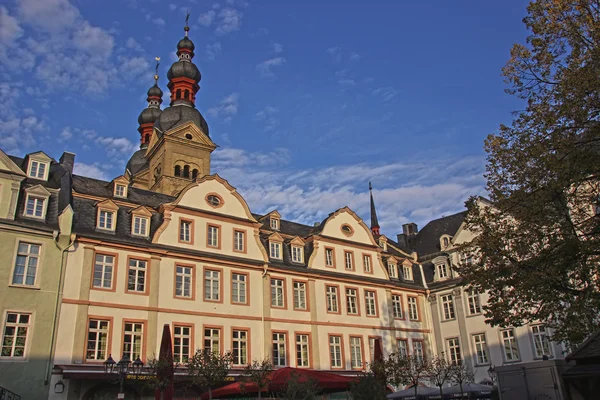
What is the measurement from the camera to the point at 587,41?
15.0m

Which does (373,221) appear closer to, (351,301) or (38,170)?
(351,301)

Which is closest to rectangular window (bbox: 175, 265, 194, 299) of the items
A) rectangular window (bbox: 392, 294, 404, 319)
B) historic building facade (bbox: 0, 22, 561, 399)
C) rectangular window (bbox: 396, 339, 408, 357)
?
historic building facade (bbox: 0, 22, 561, 399)

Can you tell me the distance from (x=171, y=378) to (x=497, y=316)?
41.6 ft

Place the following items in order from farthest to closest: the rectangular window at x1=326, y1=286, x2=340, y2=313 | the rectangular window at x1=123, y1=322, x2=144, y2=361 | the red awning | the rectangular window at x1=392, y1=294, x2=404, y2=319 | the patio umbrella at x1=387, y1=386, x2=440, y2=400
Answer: the rectangular window at x1=392, y1=294, x2=404, y2=319, the rectangular window at x1=326, y1=286, x2=340, y2=313, the patio umbrella at x1=387, y1=386, x2=440, y2=400, the rectangular window at x1=123, y1=322, x2=144, y2=361, the red awning

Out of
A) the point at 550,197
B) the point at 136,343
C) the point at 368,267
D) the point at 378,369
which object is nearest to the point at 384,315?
the point at 368,267

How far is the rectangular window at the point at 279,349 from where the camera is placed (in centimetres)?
2992

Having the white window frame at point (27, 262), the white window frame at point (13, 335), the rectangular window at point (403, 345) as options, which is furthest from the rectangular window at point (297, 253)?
the white window frame at point (13, 335)

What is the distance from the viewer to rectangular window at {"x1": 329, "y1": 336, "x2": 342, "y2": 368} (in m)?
32.1

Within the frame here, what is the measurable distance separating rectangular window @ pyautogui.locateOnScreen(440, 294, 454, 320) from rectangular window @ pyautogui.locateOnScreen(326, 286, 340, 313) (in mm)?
8217

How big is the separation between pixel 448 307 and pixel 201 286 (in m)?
17.3

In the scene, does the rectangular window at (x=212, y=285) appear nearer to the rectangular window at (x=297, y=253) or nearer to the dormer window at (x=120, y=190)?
the rectangular window at (x=297, y=253)

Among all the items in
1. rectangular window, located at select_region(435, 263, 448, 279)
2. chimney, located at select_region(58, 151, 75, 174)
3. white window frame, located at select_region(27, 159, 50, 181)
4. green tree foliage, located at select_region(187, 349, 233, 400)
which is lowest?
green tree foliage, located at select_region(187, 349, 233, 400)

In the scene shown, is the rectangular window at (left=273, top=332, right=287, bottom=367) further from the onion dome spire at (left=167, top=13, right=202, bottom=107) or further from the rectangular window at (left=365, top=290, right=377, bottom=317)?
the onion dome spire at (left=167, top=13, right=202, bottom=107)

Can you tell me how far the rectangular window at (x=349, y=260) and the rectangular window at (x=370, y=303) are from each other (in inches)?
71.7
